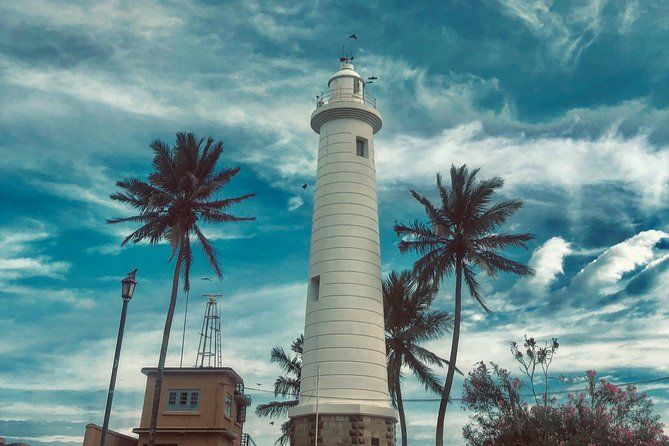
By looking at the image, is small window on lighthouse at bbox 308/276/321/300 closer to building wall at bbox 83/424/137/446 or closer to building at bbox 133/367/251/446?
building at bbox 133/367/251/446

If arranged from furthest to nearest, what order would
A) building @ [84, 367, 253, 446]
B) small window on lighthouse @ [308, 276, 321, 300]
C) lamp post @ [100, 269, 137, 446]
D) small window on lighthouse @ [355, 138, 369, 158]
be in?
building @ [84, 367, 253, 446], small window on lighthouse @ [355, 138, 369, 158], small window on lighthouse @ [308, 276, 321, 300], lamp post @ [100, 269, 137, 446]

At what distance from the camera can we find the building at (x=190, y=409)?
1298 inches

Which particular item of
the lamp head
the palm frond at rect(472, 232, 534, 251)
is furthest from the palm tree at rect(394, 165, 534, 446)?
the lamp head

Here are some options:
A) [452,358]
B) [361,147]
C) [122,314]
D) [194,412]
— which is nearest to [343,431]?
[452,358]

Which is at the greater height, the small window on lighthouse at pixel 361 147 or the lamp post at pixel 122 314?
the small window on lighthouse at pixel 361 147

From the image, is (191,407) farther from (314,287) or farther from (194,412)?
(314,287)

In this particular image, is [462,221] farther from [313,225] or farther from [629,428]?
[629,428]

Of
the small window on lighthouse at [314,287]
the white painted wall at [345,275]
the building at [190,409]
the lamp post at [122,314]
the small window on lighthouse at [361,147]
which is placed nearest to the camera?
the lamp post at [122,314]

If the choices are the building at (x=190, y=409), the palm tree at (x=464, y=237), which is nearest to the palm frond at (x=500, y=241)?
the palm tree at (x=464, y=237)

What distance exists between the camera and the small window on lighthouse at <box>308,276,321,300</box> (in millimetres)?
27891

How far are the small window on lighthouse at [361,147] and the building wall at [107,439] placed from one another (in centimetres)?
1753

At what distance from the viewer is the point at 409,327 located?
3834cm

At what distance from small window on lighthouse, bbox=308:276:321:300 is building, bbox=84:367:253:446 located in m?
9.30

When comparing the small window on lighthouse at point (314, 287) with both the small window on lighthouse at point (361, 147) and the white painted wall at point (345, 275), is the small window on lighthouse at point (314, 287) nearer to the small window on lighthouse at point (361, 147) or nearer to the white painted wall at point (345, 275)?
the white painted wall at point (345, 275)
